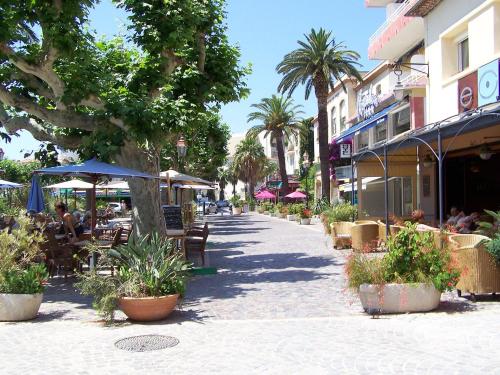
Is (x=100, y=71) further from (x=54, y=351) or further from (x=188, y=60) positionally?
(x=54, y=351)

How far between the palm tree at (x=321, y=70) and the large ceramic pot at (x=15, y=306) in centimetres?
2460

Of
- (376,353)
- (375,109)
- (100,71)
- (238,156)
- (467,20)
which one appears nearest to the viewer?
(376,353)

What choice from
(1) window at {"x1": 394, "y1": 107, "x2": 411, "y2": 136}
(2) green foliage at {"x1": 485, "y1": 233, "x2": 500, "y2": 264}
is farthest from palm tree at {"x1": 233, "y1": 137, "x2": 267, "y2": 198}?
(2) green foliage at {"x1": 485, "y1": 233, "x2": 500, "y2": 264}

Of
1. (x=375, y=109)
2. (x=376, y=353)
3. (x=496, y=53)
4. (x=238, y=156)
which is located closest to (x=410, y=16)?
(x=496, y=53)

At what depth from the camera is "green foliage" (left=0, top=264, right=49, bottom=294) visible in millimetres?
7438

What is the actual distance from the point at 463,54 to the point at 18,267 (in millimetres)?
14588

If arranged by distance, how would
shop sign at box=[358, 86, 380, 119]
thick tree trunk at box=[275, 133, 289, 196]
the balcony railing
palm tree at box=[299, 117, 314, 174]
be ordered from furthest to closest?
palm tree at box=[299, 117, 314, 174] → thick tree trunk at box=[275, 133, 289, 196] → shop sign at box=[358, 86, 380, 119] → the balcony railing

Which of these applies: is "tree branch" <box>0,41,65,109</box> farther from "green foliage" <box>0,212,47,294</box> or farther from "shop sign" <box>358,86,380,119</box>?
"shop sign" <box>358,86,380,119</box>

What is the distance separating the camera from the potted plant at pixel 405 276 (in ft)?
23.7

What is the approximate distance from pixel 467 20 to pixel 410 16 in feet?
11.8

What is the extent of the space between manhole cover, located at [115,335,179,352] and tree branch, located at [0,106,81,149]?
702 centimetres

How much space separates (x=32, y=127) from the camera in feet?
38.8

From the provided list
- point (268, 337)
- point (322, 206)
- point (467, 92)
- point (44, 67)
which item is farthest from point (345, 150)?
point (268, 337)

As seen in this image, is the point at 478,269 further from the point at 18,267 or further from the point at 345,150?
the point at 345,150
